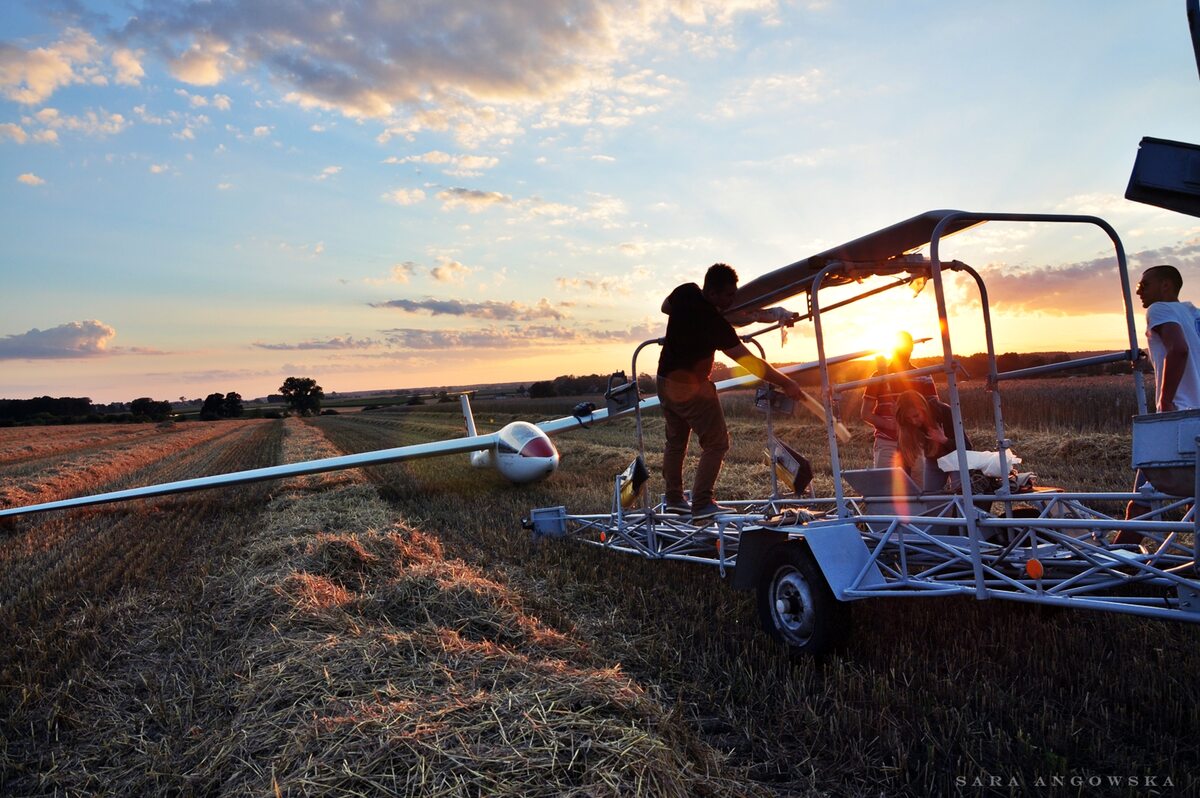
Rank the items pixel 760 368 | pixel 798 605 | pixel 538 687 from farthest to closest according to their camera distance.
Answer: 1. pixel 760 368
2. pixel 798 605
3. pixel 538 687

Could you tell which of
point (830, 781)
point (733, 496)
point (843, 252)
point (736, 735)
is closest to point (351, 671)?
point (736, 735)

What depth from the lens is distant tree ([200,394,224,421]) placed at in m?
82.7

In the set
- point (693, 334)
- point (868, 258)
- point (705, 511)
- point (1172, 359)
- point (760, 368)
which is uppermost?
point (868, 258)

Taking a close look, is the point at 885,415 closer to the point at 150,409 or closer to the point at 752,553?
the point at 752,553

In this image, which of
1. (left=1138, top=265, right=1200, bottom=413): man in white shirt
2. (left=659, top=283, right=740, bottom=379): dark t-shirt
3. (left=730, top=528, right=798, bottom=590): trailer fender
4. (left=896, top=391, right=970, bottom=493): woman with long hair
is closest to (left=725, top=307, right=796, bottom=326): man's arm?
(left=659, top=283, right=740, bottom=379): dark t-shirt

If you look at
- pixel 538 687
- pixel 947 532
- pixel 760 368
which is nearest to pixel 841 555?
pixel 760 368

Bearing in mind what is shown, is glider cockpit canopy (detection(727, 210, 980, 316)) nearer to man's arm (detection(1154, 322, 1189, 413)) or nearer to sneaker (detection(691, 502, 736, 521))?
man's arm (detection(1154, 322, 1189, 413))

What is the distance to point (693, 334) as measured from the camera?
5250mm

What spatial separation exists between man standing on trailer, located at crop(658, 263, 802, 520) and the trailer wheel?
4.14 ft

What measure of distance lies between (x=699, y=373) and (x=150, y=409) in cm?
9466

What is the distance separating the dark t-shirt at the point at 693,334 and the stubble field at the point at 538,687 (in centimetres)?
183

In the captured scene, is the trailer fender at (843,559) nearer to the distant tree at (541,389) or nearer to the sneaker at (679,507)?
the sneaker at (679,507)

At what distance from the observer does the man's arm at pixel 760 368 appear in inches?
194

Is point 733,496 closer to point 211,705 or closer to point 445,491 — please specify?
→ point 445,491
